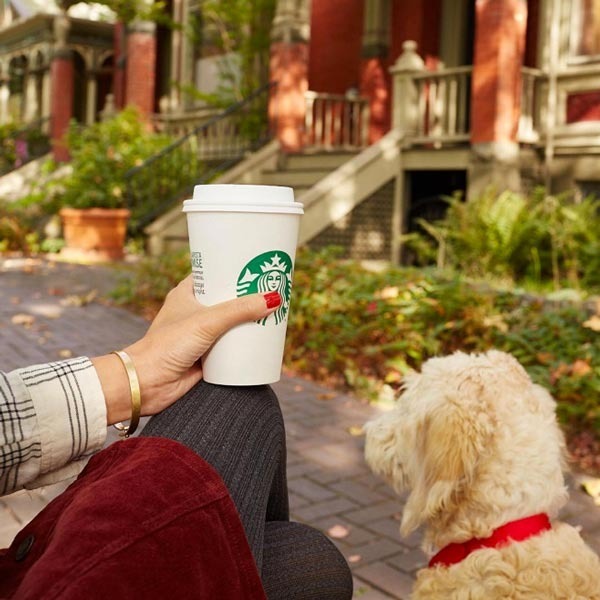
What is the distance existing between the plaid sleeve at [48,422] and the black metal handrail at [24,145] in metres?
19.9

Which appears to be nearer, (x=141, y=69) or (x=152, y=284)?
(x=152, y=284)

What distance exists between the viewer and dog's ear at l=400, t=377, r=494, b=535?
6.30ft

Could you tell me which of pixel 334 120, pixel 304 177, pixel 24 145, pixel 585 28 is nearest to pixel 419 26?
pixel 334 120

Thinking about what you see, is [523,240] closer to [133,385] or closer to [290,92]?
[290,92]

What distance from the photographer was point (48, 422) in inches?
58.6

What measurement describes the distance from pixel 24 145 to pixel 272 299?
19932 millimetres

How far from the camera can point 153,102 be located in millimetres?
18891

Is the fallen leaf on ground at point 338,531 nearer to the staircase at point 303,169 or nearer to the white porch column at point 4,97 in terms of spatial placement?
the staircase at point 303,169

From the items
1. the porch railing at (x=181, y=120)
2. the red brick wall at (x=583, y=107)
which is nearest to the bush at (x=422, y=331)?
the red brick wall at (x=583, y=107)

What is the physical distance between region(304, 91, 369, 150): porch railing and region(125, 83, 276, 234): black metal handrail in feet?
2.45

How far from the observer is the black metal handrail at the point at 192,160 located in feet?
45.4

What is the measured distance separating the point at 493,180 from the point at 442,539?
894cm

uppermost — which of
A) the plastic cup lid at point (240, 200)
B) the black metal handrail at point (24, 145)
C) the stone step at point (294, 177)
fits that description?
the black metal handrail at point (24, 145)

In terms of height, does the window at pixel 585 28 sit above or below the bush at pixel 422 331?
above
